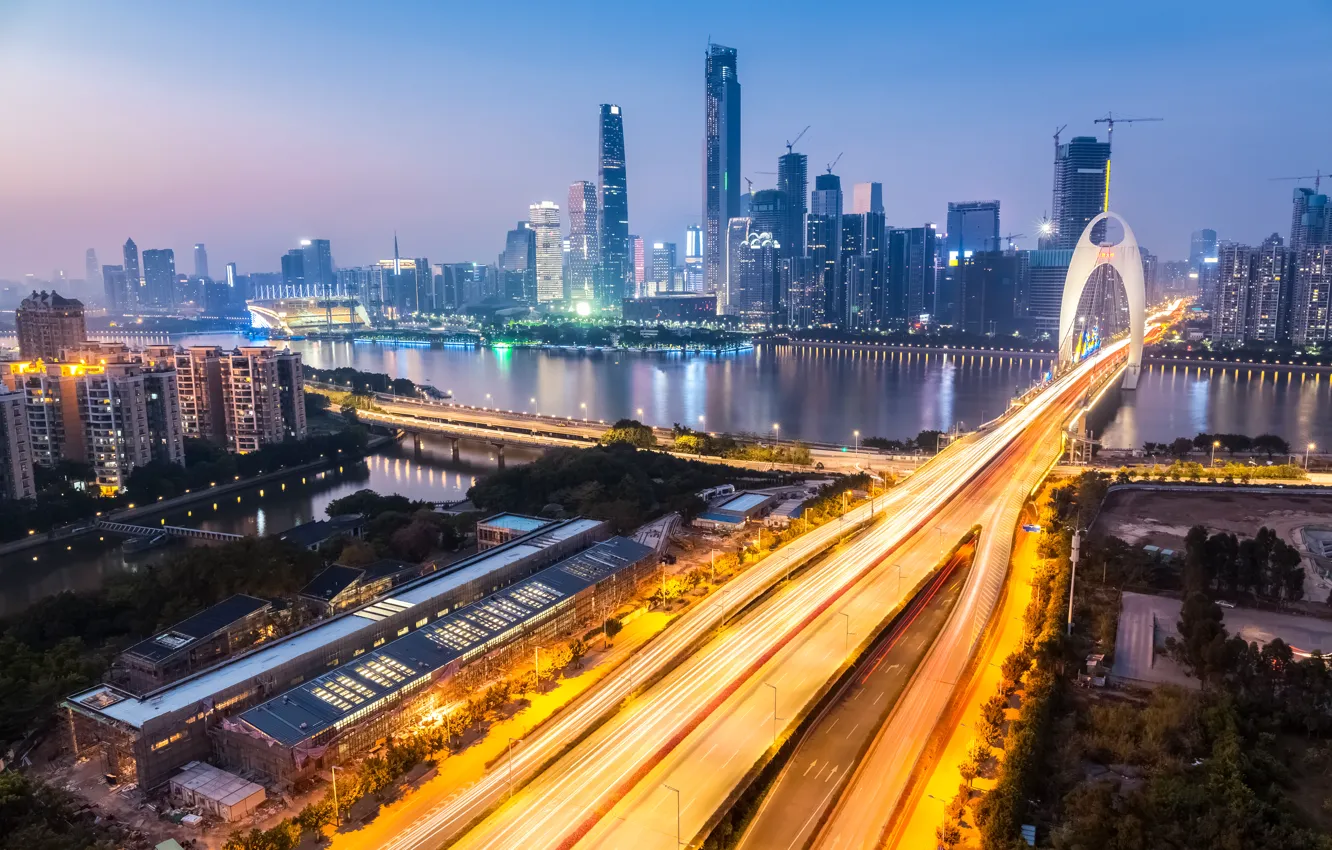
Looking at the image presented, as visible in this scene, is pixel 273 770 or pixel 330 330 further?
pixel 330 330

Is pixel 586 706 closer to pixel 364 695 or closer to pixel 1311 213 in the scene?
pixel 364 695

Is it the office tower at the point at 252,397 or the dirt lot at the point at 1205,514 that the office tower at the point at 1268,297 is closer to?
the dirt lot at the point at 1205,514

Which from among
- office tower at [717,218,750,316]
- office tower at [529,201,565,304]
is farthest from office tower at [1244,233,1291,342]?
office tower at [529,201,565,304]

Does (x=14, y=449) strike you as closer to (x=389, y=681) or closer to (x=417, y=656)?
(x=417, y=656)

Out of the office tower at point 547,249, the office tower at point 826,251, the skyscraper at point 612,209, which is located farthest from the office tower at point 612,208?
the office tower at point 826,251

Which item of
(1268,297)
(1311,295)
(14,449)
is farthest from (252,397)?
(1311,295)

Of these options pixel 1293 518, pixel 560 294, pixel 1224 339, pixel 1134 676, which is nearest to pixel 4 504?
pixel 1134 676

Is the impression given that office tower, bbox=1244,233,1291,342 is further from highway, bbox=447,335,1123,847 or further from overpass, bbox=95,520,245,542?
overpass, bbox=95,520,245,542
